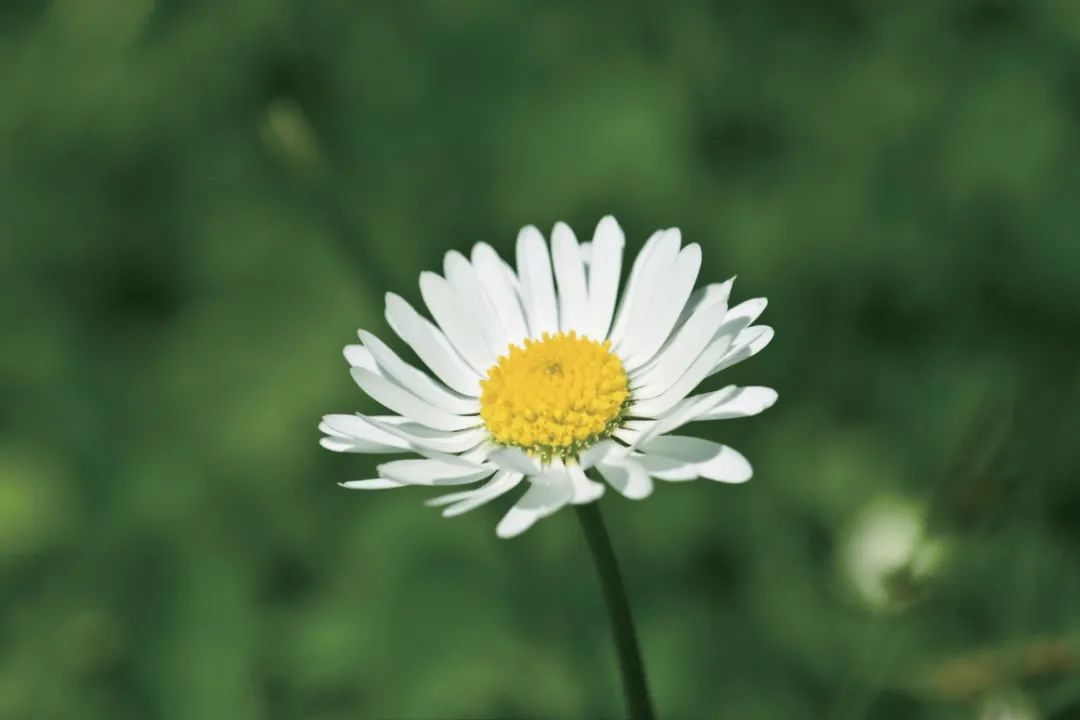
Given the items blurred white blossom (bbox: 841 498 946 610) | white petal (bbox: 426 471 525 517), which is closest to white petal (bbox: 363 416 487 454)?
white petal (bbox: 426 471 525 517)

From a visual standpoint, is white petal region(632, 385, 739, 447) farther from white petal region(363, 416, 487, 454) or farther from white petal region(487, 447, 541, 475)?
white petal region(363, 416, 487, 454)

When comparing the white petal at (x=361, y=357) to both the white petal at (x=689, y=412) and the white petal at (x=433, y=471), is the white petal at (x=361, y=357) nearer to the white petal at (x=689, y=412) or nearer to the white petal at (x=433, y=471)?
the white petal at (x=433, y=471)

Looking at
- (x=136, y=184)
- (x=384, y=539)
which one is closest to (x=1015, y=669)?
(x=384, y=539)

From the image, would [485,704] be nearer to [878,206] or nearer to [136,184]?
[878,206]

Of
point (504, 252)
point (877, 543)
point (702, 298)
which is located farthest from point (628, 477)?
point (504, 252)

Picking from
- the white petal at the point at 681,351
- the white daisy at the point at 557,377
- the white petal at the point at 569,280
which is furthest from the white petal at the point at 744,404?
the white petal at the point at 569,280

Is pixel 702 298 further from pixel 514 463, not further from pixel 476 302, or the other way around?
pixel 514 463
